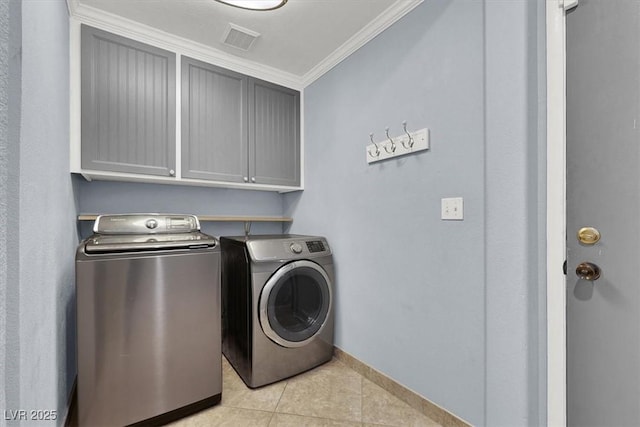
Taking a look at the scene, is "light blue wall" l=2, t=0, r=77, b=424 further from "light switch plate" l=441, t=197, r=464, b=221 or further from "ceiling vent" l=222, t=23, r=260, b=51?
"light switch plate" l=441, t=197, r=464, b=221

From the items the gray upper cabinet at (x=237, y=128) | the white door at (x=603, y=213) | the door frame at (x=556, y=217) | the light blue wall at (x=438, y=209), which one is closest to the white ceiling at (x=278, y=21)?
the light blue wall at (x=438, y=209)

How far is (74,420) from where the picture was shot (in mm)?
1541

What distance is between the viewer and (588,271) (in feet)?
3.71

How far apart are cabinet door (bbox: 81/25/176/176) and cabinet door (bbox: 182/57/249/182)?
0.10 m

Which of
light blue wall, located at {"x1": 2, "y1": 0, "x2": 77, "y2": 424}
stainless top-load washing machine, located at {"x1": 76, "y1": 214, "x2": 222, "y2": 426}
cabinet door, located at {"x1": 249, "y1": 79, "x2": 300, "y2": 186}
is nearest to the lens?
light blue wall, located at {"x1": 2, "y1": 0, "x2": 77, "y2": 424}

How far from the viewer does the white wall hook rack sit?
1.63 m

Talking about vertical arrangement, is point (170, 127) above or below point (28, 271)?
above

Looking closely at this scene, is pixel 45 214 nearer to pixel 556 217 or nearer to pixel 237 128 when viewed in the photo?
pixel 237 128

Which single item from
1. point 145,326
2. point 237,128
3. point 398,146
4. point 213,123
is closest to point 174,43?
point 213,123

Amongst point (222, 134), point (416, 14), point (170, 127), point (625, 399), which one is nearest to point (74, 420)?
point (170, 127)

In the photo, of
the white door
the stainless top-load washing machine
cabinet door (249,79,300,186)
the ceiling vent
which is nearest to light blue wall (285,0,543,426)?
the white door

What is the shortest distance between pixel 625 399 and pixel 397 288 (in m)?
0.99

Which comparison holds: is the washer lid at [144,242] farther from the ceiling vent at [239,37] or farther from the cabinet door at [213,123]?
the ceiling vent at [239,37]

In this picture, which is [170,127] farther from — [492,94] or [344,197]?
[492,94]
